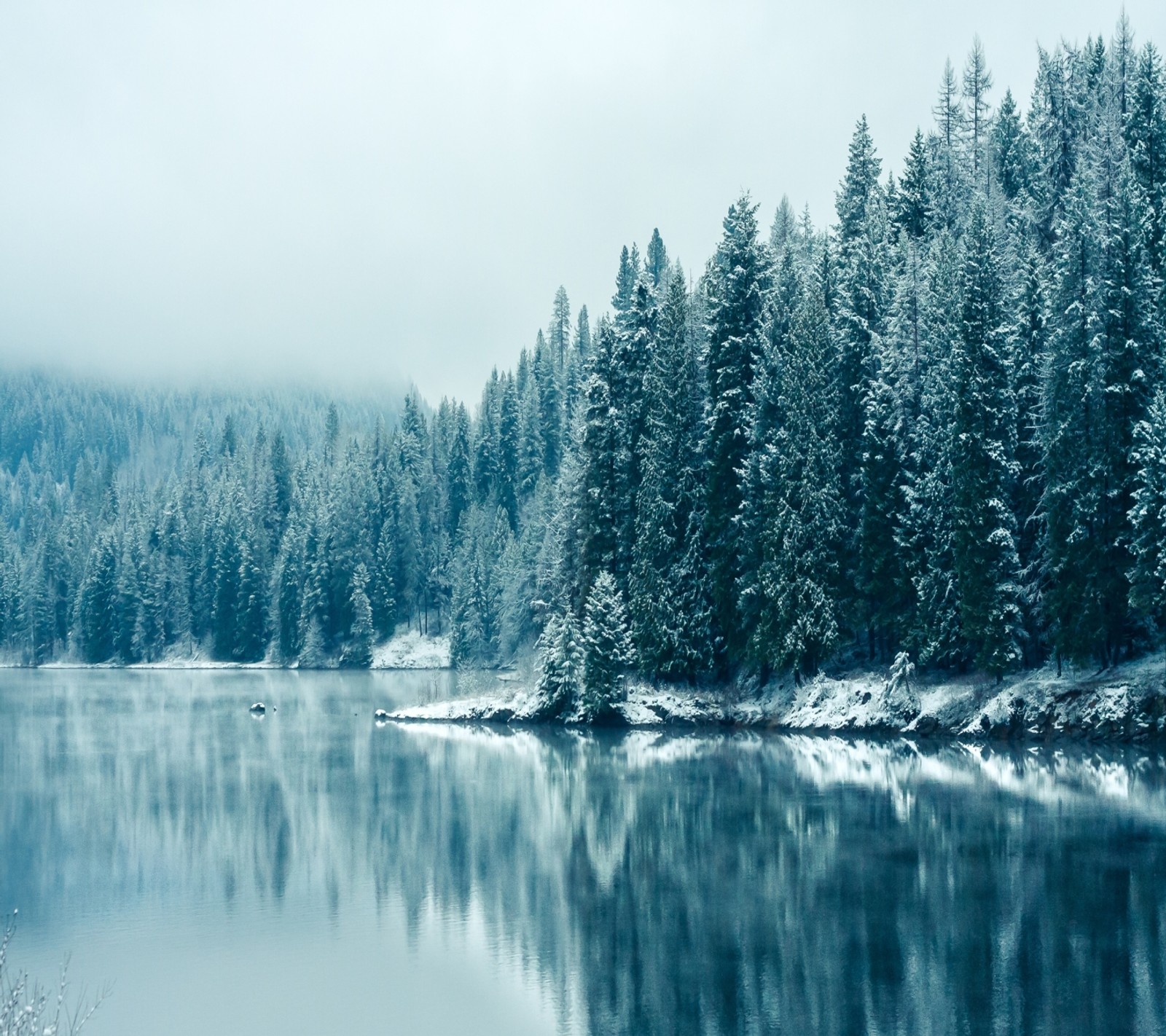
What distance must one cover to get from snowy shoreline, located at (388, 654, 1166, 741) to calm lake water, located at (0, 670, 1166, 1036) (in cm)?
303

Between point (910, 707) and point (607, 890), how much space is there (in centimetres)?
2917

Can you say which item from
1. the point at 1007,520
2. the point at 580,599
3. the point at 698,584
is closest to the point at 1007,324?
the point at 1007,520

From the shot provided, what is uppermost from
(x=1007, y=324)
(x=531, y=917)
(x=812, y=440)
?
(x=1007, y=324)

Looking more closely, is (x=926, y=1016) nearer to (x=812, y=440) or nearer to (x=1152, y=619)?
(x=1152, y=619)

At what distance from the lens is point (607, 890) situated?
1069 inches

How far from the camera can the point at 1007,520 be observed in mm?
50875

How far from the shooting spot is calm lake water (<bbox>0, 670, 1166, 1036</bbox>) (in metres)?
19.4

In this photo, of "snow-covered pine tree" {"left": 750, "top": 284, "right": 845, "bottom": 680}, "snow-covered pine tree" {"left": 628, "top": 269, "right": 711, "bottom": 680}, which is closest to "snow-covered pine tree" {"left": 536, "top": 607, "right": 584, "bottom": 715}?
"snow-covered pine tree" {"left": 628, "top": 269, "right": 711, "bottom": 680}

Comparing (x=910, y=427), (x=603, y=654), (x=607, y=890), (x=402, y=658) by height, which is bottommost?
(x=607, y=890)

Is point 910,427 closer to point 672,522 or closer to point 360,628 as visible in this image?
point 672,522

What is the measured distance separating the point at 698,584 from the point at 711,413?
827cm

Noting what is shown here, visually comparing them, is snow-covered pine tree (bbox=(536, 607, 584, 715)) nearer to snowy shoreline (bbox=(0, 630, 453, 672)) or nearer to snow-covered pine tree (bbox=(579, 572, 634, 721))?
snow-covered pine tree (bbox=(579, 572, 634, 721))

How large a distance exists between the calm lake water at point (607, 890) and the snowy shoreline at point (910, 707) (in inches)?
119

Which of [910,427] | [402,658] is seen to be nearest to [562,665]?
[910,427]
